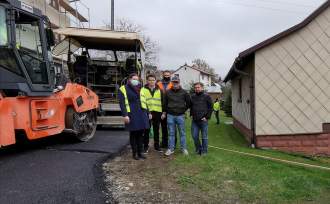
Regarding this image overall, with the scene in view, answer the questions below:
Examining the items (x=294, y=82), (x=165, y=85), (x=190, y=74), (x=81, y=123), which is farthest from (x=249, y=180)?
(x=190, y=74)

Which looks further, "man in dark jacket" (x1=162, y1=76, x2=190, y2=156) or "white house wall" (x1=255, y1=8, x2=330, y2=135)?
"white house wall" (x1=255, y1=8, x2=330, y2=135)

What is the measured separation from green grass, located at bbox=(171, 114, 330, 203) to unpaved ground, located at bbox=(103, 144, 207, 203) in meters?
0.18

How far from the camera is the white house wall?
12.3m

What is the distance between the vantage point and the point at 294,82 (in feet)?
40.4

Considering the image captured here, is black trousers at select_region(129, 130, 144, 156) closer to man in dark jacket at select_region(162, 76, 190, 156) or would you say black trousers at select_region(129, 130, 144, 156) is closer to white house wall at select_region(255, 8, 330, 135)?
man in dark jacket at select_region(162, 76, 190, 156)

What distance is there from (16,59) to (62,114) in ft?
5.79

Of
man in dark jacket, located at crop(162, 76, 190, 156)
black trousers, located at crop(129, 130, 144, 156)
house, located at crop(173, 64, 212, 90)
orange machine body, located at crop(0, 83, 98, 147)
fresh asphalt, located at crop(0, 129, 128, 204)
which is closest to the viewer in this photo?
fresh asphalt, located at crop(0, 129, 128, 204)

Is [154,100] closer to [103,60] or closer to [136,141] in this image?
[136,141]

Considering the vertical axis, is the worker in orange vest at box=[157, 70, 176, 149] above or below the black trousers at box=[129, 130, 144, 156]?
above

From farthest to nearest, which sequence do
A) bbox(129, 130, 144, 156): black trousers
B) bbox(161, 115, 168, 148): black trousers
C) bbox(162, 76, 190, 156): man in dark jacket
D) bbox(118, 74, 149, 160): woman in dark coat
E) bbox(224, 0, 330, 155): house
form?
bbox(224, 0, 330, 155): house
bbox(161, 115, 168, 148): black trousers
bbox(162, 76, 190, 156): man in dark jacket
bbox(129, 130, 144, 156): black trousers
bbox(118, 74, 149, 160): woman in dark coat

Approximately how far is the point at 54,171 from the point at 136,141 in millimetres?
1793

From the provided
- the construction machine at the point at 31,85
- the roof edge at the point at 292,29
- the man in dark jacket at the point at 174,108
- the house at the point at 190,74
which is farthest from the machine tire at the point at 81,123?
the house at the point at 190,74

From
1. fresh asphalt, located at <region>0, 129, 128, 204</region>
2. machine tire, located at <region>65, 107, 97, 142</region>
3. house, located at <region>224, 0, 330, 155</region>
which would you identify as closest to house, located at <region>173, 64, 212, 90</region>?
house, located at <region>224, 0, 330, 155</region>

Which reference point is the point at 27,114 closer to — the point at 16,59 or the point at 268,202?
the point at 16,59
